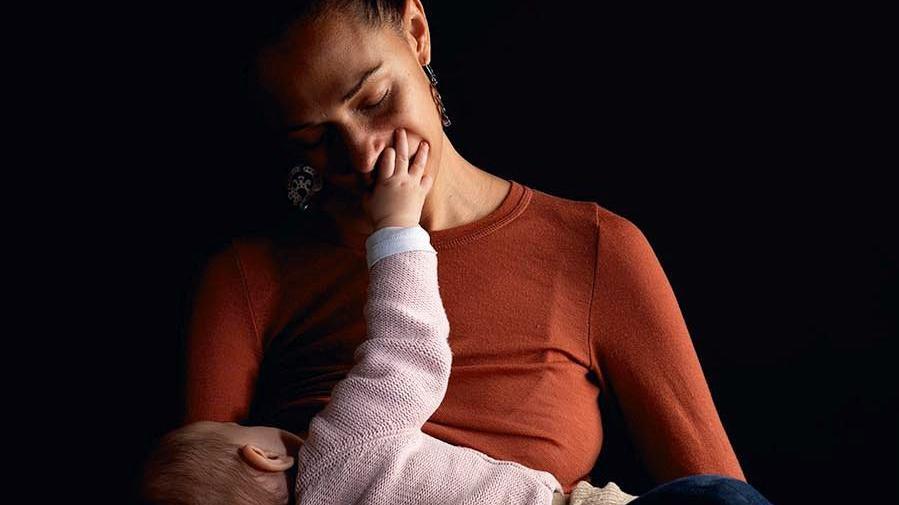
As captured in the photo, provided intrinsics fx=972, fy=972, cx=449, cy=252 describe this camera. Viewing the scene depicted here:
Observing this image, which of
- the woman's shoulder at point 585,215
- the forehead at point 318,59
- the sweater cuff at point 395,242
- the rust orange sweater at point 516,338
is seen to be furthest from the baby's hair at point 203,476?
the woman's shoulder at point 585,215

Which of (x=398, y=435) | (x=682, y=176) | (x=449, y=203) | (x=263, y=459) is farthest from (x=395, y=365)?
(x=682, y=176)

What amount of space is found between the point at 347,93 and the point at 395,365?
347mm

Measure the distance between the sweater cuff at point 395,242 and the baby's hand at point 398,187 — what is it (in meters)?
0.02

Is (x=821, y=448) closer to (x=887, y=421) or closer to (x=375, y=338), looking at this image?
(x=887, y=421)

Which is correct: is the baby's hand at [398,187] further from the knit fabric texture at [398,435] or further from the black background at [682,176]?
the black background at [682,176]

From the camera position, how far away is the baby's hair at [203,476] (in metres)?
1.16

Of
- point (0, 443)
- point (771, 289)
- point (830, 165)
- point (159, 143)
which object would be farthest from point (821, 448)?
point (0, 443)

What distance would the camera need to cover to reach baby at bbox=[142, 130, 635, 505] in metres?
1.17

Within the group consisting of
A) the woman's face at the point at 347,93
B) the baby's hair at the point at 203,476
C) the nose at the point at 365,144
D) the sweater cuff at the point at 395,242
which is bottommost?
the baby's hair at the point at 203,476

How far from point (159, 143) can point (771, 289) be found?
1.03 m

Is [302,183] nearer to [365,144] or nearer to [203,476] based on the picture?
[365,144]

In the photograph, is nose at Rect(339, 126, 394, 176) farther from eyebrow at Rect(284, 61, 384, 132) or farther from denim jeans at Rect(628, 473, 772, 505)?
denim jeans at Rect(628, 473, 772, 505)

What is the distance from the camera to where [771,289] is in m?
1.53

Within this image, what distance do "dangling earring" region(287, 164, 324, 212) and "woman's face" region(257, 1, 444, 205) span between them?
0.12 metres
